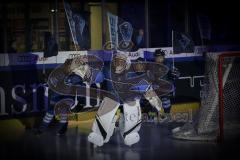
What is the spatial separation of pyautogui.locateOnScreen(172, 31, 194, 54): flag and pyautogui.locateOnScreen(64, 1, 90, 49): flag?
230cm

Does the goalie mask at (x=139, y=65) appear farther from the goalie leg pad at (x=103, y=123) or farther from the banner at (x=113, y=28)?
the goalie leg pad at (x=103, y=123)

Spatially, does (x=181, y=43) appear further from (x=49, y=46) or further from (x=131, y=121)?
(x=131, y=121)

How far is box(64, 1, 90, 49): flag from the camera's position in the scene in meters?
13.9

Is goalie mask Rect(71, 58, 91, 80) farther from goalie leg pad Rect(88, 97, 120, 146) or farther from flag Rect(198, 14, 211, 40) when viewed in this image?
flag Rect(198, 14, 211, 40)

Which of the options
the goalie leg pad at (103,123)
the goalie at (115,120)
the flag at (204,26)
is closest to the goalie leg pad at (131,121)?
the goalie at (115,120)

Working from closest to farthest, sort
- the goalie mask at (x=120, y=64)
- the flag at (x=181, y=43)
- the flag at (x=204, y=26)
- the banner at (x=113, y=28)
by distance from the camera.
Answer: the goalie mask at (x=120, y=64), the banner at (x=113, y=28), the flag at (x=181, y=43), the flag at (x=204, y=26)

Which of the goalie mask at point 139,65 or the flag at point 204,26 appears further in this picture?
the flag at point 204,26

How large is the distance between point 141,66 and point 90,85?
1.42 metres

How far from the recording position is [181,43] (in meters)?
15.2

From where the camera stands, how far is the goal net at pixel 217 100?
1188 cm

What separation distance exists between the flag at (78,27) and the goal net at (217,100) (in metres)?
3.10

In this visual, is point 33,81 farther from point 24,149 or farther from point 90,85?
point 24,149

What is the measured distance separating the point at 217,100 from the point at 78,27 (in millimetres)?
Result: 3808

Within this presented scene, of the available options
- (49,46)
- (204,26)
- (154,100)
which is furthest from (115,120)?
(204,26)
